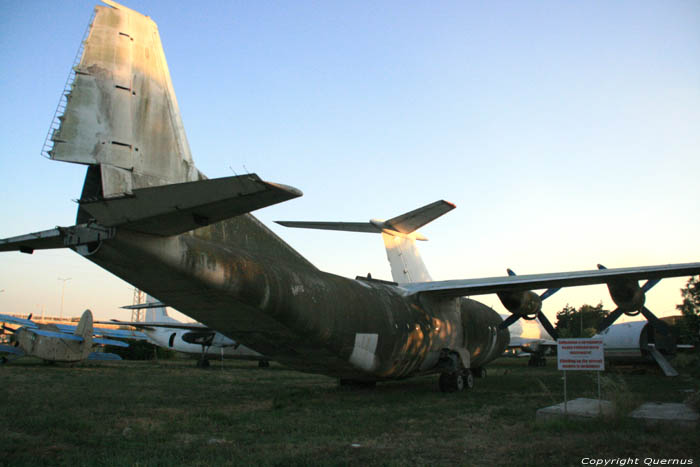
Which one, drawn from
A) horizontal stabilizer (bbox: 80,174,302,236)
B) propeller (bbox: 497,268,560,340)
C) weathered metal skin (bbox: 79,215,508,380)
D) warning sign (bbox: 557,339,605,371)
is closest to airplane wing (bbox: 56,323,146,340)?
weathered metal skin (bbox: 79,215,508,380)

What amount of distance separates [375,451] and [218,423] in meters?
3.60

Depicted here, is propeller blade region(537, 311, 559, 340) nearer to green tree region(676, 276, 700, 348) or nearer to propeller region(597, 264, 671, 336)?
propeller region(597, 264, 671, 336)

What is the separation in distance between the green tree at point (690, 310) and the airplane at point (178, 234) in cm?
2509

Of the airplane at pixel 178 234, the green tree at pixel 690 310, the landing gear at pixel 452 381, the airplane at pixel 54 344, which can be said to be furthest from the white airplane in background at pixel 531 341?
the airplane at pixel 54 344

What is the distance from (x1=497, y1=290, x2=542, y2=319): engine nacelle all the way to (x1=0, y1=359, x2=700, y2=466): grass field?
113 inches

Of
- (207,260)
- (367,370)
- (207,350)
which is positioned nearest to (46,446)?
(207,260)

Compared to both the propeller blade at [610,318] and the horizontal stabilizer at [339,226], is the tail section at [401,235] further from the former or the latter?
the propeller blade at [610,318]

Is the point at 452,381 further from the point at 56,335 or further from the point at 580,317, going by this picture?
the point at 580,317

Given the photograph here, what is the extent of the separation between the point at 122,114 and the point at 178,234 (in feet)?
6.52

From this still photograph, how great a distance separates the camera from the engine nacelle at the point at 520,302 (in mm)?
15875

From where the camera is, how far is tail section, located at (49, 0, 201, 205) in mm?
6992

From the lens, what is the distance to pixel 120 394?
13945 millimetres

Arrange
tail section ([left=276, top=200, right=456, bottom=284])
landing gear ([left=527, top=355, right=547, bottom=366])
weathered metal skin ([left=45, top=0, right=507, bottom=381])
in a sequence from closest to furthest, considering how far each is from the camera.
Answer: weathered metal skin ([left=45, top=0, right=507, bottom=381]) → tail section ([left=276, top=200, right=456, bottom=284]) → landing gear ([left=527, top=355, right=547, bottom=366])

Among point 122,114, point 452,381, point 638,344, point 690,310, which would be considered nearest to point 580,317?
point 690,310
